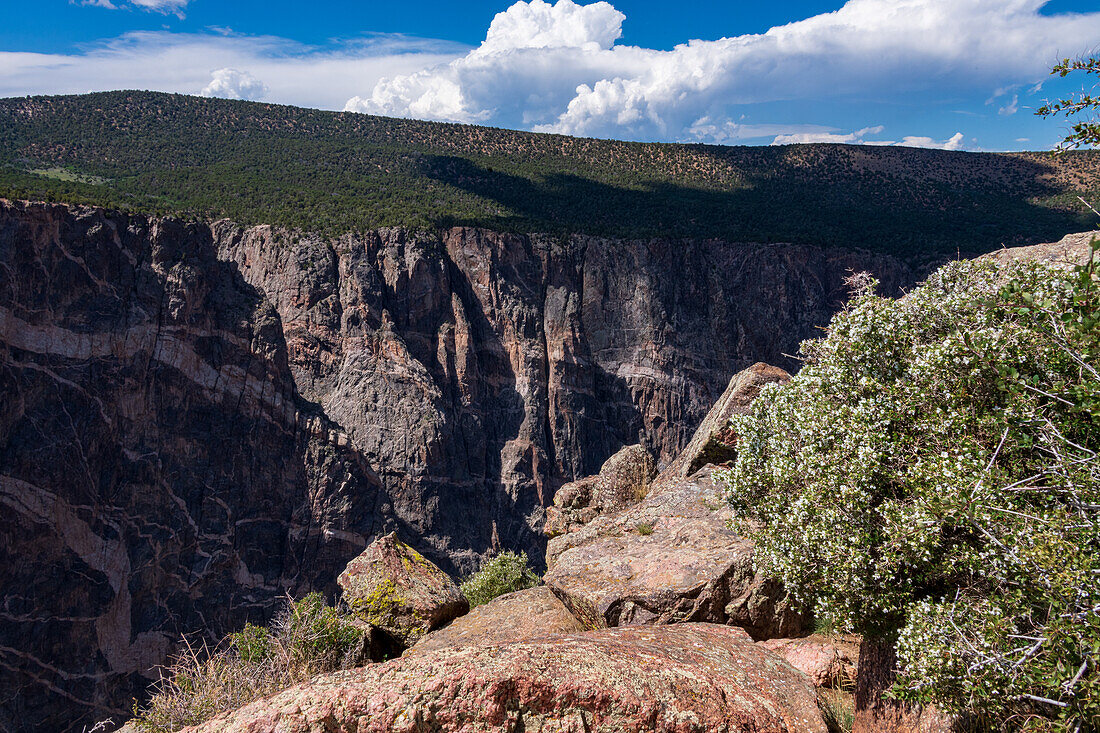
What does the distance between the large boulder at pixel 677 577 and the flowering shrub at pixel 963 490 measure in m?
2.30

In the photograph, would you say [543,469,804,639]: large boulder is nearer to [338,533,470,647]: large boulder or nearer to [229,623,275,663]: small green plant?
[338,533,470,647]: large boulder

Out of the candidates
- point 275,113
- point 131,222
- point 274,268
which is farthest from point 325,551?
point 275,113

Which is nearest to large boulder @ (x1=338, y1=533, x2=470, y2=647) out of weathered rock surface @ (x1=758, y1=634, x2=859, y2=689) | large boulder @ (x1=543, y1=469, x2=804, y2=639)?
large boulder @ (x1=543, y1=469, x2=804, y2=639)

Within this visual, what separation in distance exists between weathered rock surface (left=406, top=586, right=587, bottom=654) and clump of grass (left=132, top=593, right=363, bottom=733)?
152 centimetres

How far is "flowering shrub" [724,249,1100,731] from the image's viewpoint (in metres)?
5.21

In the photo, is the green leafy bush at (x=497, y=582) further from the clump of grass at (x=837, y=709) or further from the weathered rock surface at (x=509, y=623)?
the clump of grass at (x=837, y=709)

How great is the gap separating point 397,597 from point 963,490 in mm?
10081

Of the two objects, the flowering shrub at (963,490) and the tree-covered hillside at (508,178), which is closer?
the flowering shrub at (963,490)

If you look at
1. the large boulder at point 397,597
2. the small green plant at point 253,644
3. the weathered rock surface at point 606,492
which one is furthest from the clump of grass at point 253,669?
the weathered rock surface at point 606,492

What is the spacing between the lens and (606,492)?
1966 cm

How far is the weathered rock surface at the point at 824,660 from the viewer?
28.0 feet

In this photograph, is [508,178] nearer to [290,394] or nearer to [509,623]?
[290,394]

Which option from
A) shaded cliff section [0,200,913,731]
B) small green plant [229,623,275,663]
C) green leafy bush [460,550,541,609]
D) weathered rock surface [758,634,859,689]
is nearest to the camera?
weathered rock surface [758,634,859,689]

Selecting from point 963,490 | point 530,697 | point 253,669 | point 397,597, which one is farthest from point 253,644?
point 963,490
